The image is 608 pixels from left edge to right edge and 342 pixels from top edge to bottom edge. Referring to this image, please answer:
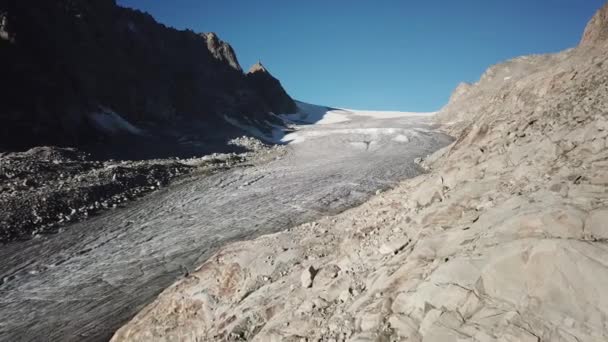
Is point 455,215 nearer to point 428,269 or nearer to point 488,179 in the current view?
point 488,179

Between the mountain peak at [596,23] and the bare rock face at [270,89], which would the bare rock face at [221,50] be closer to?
the bare rock face at [270,89]

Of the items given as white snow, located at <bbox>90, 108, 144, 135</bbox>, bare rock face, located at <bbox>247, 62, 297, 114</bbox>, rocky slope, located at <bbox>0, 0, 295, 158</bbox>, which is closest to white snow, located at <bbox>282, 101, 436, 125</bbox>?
bare rock face, located at <bbox>247, 62, 297, 114</bbox>

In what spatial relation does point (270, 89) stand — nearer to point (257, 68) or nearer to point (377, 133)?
point (257, 68)

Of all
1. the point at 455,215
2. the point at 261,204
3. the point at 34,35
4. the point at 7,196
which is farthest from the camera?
the point at 34,35

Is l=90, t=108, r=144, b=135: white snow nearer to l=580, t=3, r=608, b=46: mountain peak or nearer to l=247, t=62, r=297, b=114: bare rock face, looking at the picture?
l=580, t=3, r=608, b=46: mountain peak

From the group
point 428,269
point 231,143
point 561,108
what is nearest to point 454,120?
point 231,143

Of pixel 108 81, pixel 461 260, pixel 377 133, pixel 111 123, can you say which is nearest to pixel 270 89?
pixel 108 81
